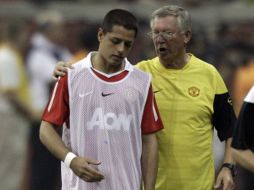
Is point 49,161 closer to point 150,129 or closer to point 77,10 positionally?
point 77,10

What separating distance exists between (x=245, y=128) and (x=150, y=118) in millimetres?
633

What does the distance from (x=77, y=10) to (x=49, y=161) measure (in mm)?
2811

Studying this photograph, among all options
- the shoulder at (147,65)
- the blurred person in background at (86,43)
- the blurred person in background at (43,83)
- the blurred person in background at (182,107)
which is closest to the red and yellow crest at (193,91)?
the blurred person in background at (182,107)

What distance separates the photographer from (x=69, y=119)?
868cm

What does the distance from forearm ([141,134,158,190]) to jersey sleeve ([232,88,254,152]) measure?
0.54m

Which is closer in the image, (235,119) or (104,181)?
(104,181)

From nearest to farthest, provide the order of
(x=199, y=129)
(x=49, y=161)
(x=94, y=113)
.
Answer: (x=94, y=113) < (x=199, y=129) < (x=49, y=161)

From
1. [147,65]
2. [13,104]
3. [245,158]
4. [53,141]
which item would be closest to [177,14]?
[147,65]

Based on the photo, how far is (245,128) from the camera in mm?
8773

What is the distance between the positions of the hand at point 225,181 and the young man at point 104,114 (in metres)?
0.68

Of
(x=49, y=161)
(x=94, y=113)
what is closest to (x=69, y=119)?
(x=94, y=113)

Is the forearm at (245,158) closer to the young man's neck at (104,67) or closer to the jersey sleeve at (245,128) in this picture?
the jersey sleeve at (245,128)

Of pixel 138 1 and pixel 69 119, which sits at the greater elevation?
pixel 69 119

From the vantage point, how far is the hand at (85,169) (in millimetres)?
8422
